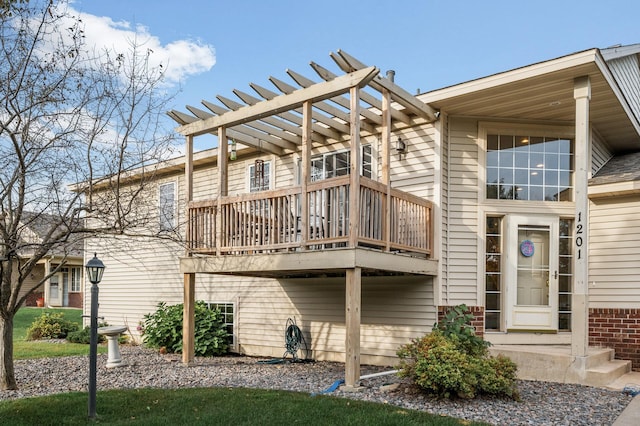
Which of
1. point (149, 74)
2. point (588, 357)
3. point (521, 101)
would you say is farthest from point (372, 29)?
point (588, 357)

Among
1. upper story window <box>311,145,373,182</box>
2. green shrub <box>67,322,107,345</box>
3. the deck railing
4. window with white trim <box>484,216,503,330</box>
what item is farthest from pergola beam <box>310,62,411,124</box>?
green shrub <box>67,322,107,345</box>

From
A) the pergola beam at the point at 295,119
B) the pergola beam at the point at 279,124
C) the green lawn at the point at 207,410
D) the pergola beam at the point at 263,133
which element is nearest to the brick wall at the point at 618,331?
the green lawn at the point at 207,410

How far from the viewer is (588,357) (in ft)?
22.1

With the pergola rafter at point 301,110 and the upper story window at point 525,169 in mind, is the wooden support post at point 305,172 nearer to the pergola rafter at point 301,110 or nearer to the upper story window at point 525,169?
the pergola rafter at point 301,110

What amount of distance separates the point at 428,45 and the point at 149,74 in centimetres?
801

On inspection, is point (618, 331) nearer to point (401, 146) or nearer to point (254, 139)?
point (401, 146)

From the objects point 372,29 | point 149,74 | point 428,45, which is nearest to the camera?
point 149,74

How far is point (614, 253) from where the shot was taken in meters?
8.22

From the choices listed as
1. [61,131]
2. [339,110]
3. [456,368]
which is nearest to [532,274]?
[456,368]

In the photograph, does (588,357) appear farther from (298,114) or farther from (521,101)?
(298,114)

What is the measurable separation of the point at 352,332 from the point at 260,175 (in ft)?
15.1

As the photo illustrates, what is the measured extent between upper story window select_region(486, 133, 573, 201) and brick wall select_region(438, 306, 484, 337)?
185 cm

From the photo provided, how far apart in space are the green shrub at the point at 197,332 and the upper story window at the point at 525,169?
18.7 ft

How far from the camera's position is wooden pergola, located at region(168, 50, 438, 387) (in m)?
6.46
